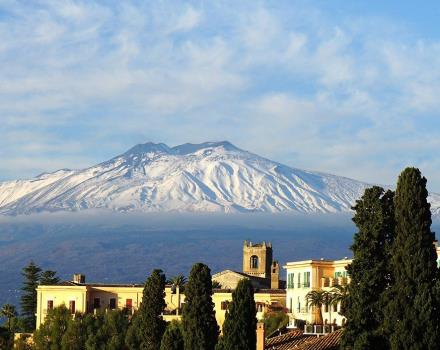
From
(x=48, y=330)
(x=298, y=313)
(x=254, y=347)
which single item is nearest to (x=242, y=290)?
(x=254, y=347)

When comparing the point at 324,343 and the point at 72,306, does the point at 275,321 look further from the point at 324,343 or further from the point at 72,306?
the point at 324,343

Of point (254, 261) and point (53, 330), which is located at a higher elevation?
point (254, 261)

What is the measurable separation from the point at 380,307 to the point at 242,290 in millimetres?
11642

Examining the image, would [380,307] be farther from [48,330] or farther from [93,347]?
[48,330]

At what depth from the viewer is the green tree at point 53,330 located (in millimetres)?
131625

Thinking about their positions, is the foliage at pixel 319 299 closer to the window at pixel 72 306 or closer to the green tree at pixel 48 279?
the window at pixel 72 306

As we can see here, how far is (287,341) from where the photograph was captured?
85.8 metres

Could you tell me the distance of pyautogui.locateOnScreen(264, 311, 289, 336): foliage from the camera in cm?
12147

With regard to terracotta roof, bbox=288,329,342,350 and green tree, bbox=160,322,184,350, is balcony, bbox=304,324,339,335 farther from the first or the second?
green tree, bbox=160,322,184,350

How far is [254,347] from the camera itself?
78.4 m

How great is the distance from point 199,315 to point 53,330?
5016 cm

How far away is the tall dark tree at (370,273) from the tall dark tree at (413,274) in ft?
5.65

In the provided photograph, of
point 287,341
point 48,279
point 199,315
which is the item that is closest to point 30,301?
point 48,279

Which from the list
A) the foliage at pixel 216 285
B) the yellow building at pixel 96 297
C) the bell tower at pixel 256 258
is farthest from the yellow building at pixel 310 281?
the bell tower at pixel 256 258
